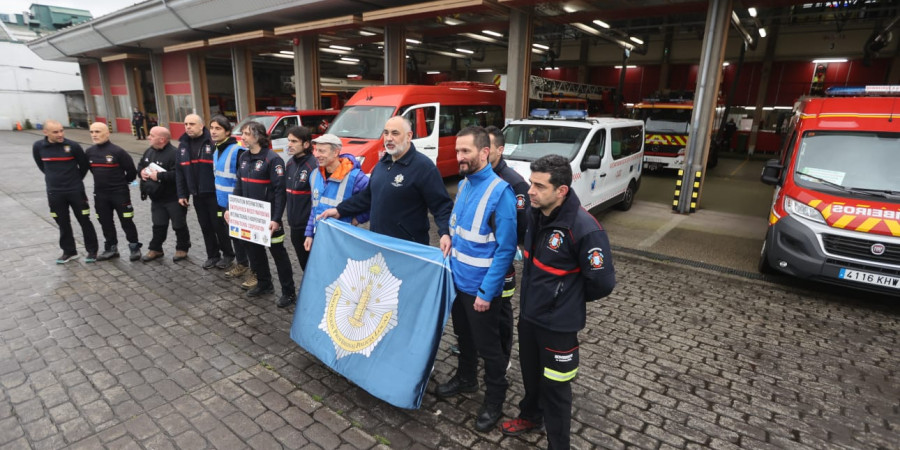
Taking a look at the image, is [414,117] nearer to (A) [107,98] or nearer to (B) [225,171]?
(B) [225,171]

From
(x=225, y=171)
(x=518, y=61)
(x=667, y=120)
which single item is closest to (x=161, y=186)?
(x=225, y=171)

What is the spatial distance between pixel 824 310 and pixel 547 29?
771 inches

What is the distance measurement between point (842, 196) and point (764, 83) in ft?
70.8

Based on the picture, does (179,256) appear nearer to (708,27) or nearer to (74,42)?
(708,27)

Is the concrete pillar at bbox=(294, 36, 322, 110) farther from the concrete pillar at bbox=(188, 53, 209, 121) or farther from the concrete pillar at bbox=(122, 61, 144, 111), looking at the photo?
the concrete pillar at bbox=(122, 61, 144, 111)

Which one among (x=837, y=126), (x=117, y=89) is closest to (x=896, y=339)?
(x=837, y=126)

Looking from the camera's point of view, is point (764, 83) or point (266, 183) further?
point (764, 83)

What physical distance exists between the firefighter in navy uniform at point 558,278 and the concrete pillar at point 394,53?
41.2ft

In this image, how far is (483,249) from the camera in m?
3.01

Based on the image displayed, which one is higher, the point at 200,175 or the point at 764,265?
the point at 200,175

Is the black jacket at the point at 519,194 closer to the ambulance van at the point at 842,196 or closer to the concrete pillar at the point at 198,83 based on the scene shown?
the ambulance van at the point at 842,196

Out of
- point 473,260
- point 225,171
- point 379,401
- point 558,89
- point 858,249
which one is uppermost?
point 558,89

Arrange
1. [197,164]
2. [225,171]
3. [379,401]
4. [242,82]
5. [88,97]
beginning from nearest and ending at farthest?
[379,401]
[225,171]
[197,164]
[242,82]
[88,97]

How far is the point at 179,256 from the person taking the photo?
648cm
